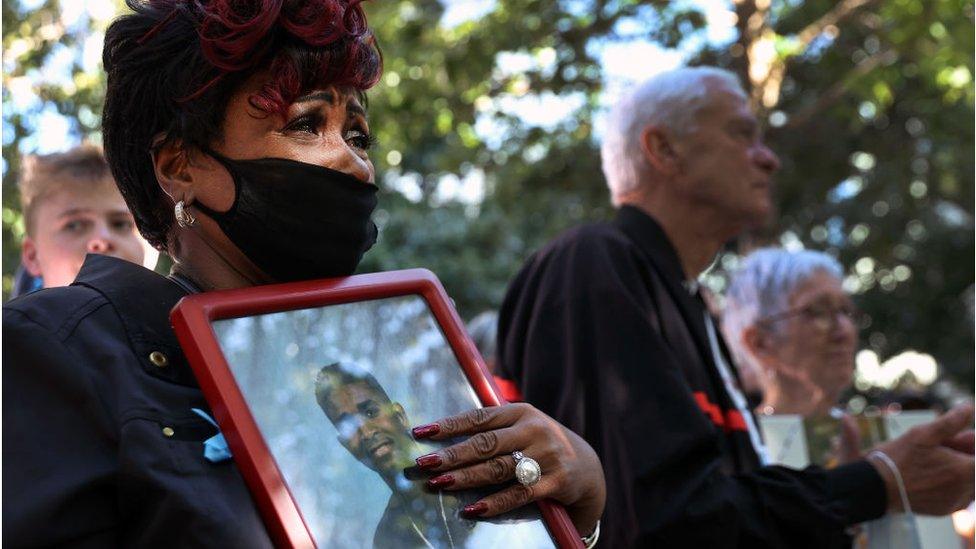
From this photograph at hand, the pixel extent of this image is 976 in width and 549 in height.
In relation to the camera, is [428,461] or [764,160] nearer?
[428,461]

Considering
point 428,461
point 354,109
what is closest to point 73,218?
point 354,109

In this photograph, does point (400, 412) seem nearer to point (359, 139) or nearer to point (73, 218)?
point (359, 139)

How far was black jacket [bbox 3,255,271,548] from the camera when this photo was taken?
1690 mm

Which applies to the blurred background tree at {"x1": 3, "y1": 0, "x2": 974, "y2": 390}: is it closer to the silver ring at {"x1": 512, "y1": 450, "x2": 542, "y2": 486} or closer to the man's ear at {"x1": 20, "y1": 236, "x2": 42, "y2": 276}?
the man's ear at {"x1": 20, "y1": 236, "x2": 42, "y2": 276}

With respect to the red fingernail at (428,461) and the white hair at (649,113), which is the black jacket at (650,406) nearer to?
the white hair at (649,113)

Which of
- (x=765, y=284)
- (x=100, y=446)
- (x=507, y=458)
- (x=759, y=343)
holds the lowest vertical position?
(x=759, y=343)

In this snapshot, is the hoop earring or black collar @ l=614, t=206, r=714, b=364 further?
black collar @ l=614, t=206, r=714, b=364

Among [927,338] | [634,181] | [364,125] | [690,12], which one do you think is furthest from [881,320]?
[364,125]

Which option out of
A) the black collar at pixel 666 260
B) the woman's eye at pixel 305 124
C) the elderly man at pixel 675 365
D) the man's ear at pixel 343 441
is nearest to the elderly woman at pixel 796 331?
the elderly man at pixel 675 365

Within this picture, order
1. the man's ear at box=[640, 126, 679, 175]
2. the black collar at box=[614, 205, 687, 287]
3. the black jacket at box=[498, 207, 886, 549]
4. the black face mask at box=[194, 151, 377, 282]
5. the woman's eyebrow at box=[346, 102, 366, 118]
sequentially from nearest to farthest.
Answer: the black face mask at box=[194, 151, 377, 282] < the woman's eyebrow at box=[346, 102, 366, 118] < the black jacket at box=[498, 207, 886, 549] < the black collar at box=[614, 205, 687, 287] < the man's ear at box=[640, 126, 679, 175]

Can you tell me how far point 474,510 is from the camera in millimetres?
1873

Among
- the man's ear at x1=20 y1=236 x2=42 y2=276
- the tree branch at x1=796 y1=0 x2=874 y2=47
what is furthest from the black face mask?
the tree branch at x1=796 y1=0 x2=874 y2=47

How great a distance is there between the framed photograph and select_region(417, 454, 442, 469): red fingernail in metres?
0.02

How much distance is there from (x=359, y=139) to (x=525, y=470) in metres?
0.69
